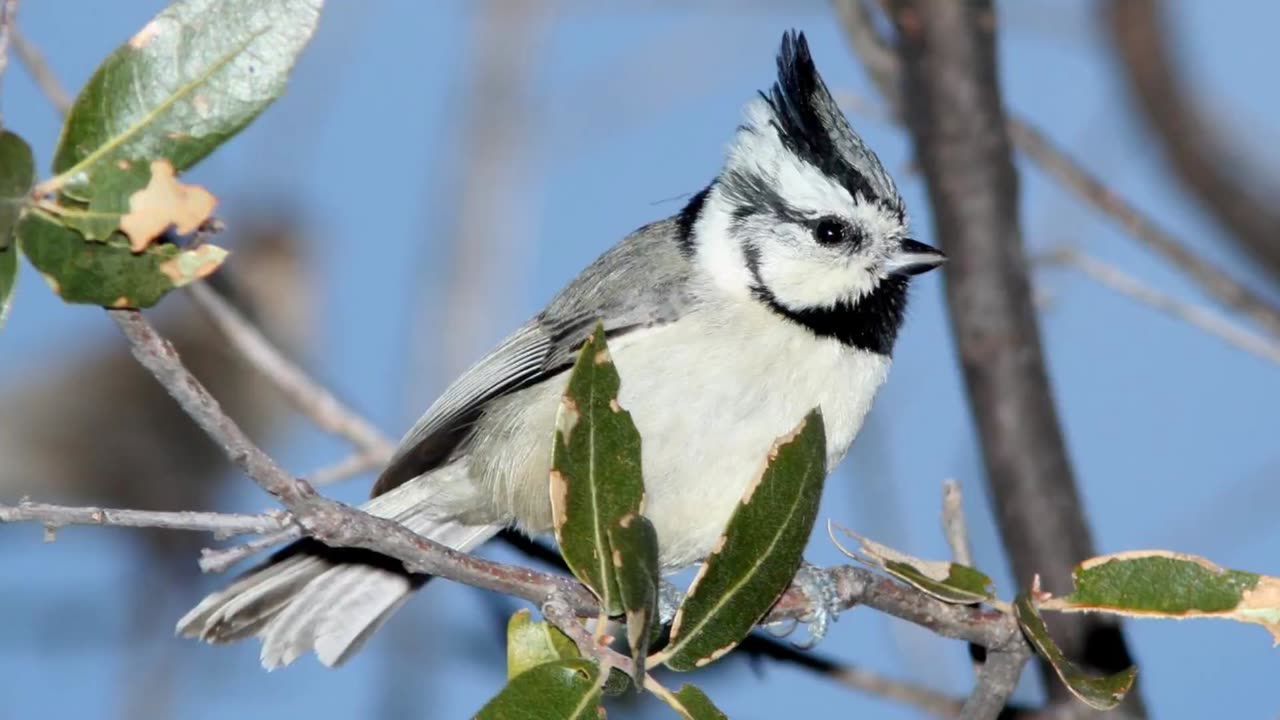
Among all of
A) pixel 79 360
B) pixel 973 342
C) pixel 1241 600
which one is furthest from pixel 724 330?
pixel 79 360

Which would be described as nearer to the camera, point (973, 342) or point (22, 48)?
point (22, 48)

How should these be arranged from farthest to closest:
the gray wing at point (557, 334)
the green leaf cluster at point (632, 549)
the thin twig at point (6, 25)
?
the gray wing at point (557, 334) → the green leaf cluster at point (632, 549) → the thin twig at point (6, 25)

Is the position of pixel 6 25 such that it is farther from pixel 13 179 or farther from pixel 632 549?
pixel 632 549

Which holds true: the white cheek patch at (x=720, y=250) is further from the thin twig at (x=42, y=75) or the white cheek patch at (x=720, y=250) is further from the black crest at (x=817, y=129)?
the thin twig at (x=42, y=75)

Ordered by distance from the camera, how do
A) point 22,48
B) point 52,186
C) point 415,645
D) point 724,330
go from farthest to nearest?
point 415,645, point 22,48, point 724,330, point 52,186

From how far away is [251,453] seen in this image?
155cm

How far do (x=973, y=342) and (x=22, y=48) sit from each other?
2071 mm

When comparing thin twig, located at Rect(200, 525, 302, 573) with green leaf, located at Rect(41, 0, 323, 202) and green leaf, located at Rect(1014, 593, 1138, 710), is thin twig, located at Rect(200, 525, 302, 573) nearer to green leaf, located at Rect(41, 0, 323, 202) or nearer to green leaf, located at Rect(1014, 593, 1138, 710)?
green leaf, located at Rect(41, 0, 323, 202)

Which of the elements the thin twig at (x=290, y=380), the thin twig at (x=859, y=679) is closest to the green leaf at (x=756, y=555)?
the thin twig at (x=859, y=679)

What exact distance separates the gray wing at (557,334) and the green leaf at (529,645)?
999mm

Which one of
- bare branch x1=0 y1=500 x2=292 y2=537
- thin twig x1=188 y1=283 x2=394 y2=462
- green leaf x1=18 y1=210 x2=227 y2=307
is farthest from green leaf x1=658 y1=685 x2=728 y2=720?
thin twig x1=188 y1=283 x2=394 y2=462

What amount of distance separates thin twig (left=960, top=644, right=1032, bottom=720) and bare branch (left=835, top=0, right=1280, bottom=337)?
4.92ft

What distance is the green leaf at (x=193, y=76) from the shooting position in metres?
1.57

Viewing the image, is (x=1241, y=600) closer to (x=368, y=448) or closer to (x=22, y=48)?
(x=368, y=448)
